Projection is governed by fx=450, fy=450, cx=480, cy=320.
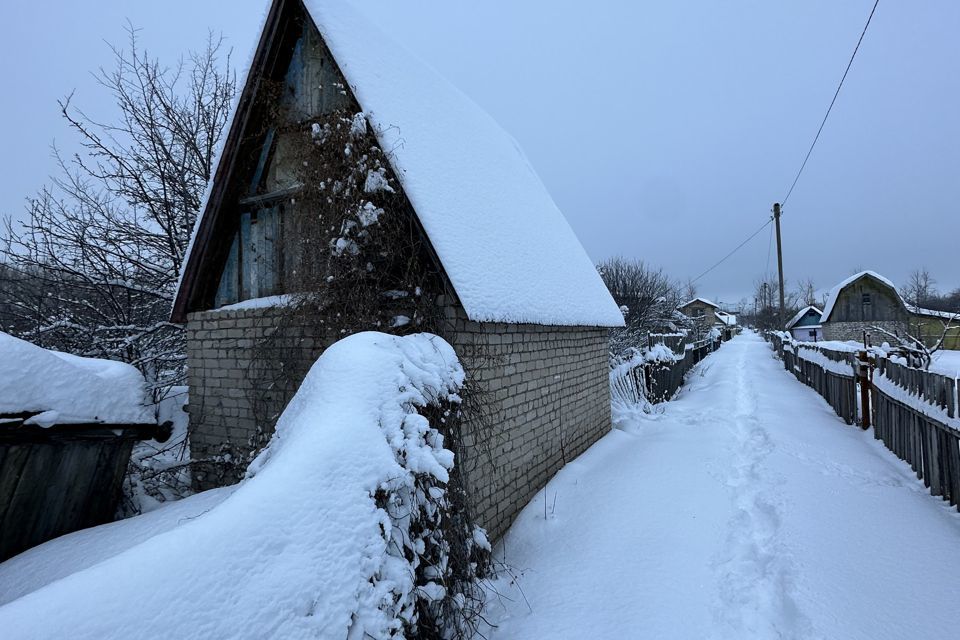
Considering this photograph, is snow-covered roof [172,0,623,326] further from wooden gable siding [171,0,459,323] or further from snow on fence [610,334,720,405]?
snow on fence [610,334,720,405]

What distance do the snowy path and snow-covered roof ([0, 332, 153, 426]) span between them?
4113 mm

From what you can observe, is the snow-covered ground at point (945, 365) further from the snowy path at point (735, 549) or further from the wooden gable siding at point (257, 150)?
the wooden gable siding at point (257, 150)

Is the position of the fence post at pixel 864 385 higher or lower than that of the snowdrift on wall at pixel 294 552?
higher

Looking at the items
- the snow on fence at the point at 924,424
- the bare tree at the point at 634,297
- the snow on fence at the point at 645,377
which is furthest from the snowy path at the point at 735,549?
the bare tree at the point at 634,297

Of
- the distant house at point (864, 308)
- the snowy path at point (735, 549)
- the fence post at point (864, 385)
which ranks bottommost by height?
the snowy path at point (735, 549)

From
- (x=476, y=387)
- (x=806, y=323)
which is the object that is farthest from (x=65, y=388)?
(x=806, y=323)

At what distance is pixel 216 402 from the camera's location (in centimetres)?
558

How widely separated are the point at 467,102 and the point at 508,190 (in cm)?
232

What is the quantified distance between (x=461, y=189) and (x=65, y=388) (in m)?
4.31

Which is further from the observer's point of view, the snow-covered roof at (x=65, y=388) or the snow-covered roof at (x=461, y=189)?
the snow-covered roof at (x=461, y=189)

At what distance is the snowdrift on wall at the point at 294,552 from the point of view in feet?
4.77

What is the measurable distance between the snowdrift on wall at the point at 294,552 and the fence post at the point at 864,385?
8.14 m

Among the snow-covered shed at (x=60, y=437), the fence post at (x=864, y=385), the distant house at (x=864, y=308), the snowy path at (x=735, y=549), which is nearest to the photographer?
the snowy path at (x=735, y=549)

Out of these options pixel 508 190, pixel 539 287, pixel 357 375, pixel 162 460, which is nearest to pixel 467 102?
pixel 508 190
